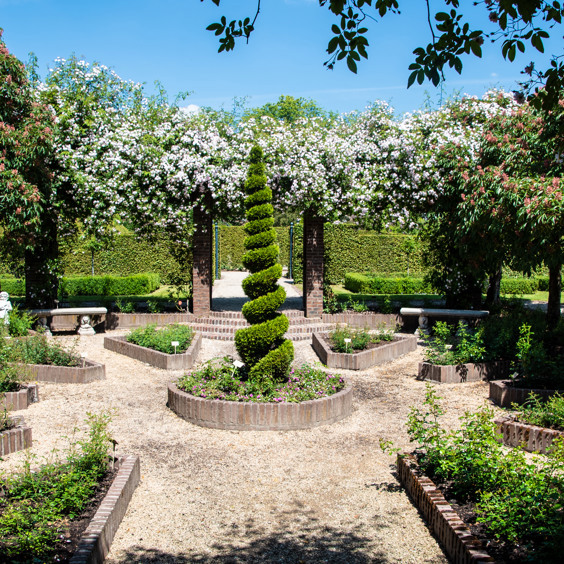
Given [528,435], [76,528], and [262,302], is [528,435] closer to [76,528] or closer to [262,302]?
[262,302]

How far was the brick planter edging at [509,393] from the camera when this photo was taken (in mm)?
7863

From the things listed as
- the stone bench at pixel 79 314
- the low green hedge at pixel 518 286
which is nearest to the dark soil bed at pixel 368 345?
the stone bench at pixel 79 314

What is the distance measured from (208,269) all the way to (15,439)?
8715mm

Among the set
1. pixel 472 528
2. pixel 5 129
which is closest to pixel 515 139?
pixel 472 528

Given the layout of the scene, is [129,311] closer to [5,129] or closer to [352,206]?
[5,129]

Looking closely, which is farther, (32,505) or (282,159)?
(282,159)

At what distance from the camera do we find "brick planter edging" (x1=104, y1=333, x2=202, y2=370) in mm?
10531

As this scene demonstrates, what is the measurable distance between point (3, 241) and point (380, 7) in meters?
11.5

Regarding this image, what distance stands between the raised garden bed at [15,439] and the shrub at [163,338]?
4351mm

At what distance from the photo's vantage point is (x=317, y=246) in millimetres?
15164

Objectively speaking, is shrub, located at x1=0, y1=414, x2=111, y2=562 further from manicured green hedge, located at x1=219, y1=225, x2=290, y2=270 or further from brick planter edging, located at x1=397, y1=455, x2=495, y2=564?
manicured green hedge, located at x1=219, y1=225, x2=290, y2=270

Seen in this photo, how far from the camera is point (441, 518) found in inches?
180

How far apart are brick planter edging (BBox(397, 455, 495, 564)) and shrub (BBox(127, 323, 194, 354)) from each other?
6.07 metres

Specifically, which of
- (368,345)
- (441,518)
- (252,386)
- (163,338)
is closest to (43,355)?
(163,338)
